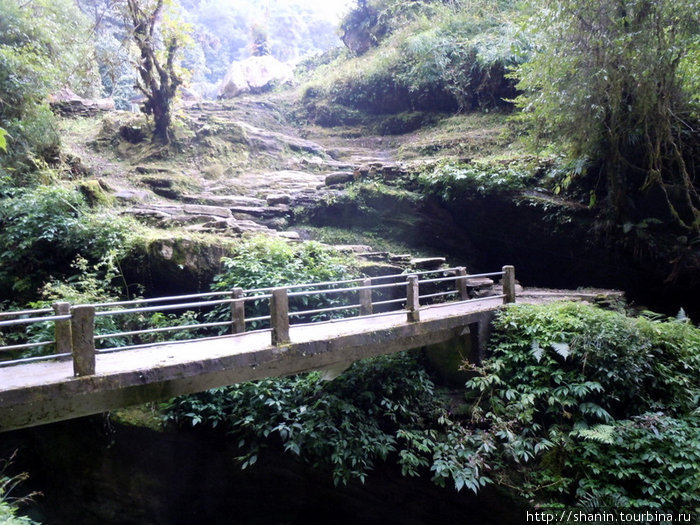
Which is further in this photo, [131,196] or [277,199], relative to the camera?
[277,199]

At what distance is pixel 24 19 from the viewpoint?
1187cm

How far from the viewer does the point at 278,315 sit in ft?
18.3

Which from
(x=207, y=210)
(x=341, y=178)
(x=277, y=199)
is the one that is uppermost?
(x=341, y=178)

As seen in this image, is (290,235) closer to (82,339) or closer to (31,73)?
(82,339)

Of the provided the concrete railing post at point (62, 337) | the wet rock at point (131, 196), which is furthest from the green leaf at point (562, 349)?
the wet rock at point (131, 196)

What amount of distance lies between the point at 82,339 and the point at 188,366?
3.60 ft

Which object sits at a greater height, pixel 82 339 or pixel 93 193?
pixel 93 193

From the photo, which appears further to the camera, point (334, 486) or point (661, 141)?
point (661, 141)

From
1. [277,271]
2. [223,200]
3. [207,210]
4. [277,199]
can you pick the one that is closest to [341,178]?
[277,199]

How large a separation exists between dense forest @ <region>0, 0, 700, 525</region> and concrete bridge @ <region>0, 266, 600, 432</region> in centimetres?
48

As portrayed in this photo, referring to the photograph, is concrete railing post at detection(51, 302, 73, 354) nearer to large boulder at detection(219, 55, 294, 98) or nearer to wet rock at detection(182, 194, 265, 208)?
wet rock at detection(182, 194, 265, 208)

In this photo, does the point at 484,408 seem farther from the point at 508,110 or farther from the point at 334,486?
the point at 508,110

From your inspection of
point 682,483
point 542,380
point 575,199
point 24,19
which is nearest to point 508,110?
point 575,199

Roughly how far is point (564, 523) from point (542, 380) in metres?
2.01
